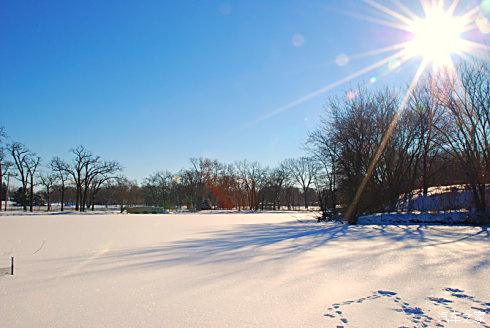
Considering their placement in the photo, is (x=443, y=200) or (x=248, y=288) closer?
(x=248, y=288)

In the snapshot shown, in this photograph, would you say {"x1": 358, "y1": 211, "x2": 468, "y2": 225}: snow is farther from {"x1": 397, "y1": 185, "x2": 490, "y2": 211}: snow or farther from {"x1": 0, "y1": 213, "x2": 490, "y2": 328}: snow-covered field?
{"x1": 0, "y1": 213, "x2": 490, "y2": 328}: snow-covered field

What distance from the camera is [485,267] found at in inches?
237

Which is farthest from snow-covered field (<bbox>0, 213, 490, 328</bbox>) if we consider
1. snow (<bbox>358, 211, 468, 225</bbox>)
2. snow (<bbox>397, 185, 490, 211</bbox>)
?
snow (<bbox>397, 185, 490, 211</bbox>)

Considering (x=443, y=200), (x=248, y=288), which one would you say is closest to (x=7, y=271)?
(x=248, y=288)

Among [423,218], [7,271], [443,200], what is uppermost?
[443,200]

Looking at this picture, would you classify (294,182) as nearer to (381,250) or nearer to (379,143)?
(379,143)

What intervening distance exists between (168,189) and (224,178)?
17.7m

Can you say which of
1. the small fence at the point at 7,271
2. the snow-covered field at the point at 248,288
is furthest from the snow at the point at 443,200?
the small fence at the point at 7,271

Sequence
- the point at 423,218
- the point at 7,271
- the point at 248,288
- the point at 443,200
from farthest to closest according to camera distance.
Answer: the point at 443,200, the point at 423,218, the point at 7,271, the point at 248,288

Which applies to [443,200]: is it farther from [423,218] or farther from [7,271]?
[7,271]

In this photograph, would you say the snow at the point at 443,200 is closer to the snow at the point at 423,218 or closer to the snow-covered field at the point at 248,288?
the snow at the point at 423,218

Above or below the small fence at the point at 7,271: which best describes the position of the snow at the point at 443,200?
above

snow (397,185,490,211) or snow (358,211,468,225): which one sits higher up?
snow (397,185,490,211)

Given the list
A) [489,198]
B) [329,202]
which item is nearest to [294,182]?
[329,202]
